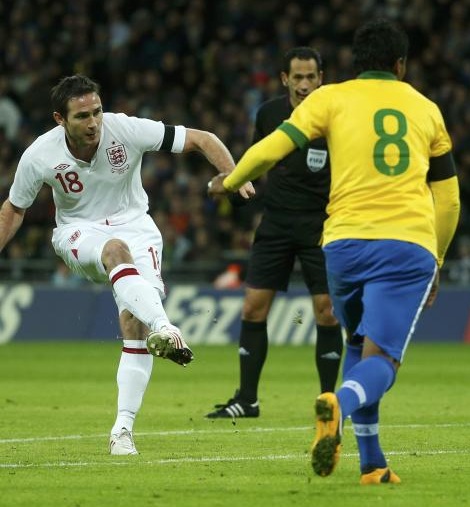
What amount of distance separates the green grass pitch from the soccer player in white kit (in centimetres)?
58

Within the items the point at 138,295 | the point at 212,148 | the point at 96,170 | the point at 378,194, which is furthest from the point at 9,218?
the point at 378,194

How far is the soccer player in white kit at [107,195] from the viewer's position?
8203 mm

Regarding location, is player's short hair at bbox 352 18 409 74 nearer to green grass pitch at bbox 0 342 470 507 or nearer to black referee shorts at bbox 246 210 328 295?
green grass pitch at bbox 0 342 470 507

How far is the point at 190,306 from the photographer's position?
18.8 meters

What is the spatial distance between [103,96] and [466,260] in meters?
6.97

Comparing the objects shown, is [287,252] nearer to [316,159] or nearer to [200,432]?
[316,159]

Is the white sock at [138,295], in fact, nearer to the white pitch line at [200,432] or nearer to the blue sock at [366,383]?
the white pitch line at [200,432]

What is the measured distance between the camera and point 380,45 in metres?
6.56

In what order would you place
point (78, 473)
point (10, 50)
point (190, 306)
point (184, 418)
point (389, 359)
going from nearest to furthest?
point (389, 359) → point (78, 473) → point (184, 418) → point (190, 306) → point (10, 50)

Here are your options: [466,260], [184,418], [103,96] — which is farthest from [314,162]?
[103,96]

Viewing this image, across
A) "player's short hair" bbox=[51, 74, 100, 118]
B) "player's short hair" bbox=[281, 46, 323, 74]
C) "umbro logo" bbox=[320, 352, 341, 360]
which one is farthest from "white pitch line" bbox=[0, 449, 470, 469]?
"player's short hair" bbox=[281, 46, 323, 74]

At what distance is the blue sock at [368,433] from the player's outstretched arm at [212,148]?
2.14 meters

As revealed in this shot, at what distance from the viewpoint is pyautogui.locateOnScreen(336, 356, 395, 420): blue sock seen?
6.29 meters

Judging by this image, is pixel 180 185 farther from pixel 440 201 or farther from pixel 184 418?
pixel 440 201
